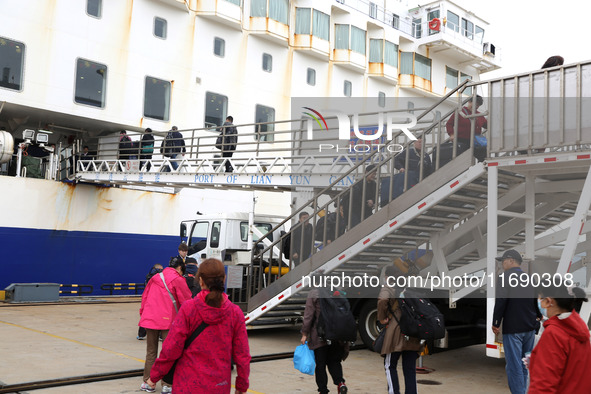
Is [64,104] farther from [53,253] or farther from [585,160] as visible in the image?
[585,160]

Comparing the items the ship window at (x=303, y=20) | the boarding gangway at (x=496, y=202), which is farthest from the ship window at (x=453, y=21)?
the boarding gangway at (x=496, y=202)

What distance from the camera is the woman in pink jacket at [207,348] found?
3959 mm

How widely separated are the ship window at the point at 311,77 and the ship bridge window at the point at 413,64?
705 centimetres

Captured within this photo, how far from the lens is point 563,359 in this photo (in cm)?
354

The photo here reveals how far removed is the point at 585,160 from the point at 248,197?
55.9 feet

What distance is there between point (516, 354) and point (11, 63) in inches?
669

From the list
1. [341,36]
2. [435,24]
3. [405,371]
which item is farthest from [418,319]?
[435,24]

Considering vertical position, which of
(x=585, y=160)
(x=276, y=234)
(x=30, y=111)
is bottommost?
(x=276, y=234)

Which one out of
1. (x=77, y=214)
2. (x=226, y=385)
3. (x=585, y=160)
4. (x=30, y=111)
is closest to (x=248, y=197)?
(x=77, y=214)

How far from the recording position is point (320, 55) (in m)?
26.2

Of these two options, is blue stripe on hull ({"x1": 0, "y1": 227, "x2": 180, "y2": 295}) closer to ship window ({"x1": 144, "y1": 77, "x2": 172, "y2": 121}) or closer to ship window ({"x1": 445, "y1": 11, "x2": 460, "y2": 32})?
ship window ({"x1": 144, "y1": 77, "x2": 172, "y2": 121})

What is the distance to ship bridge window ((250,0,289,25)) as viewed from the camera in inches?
949

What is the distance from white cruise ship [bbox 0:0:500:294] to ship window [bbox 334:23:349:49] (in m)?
0.05

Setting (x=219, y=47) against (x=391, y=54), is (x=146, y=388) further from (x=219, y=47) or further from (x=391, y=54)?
(x=391, y=54)
